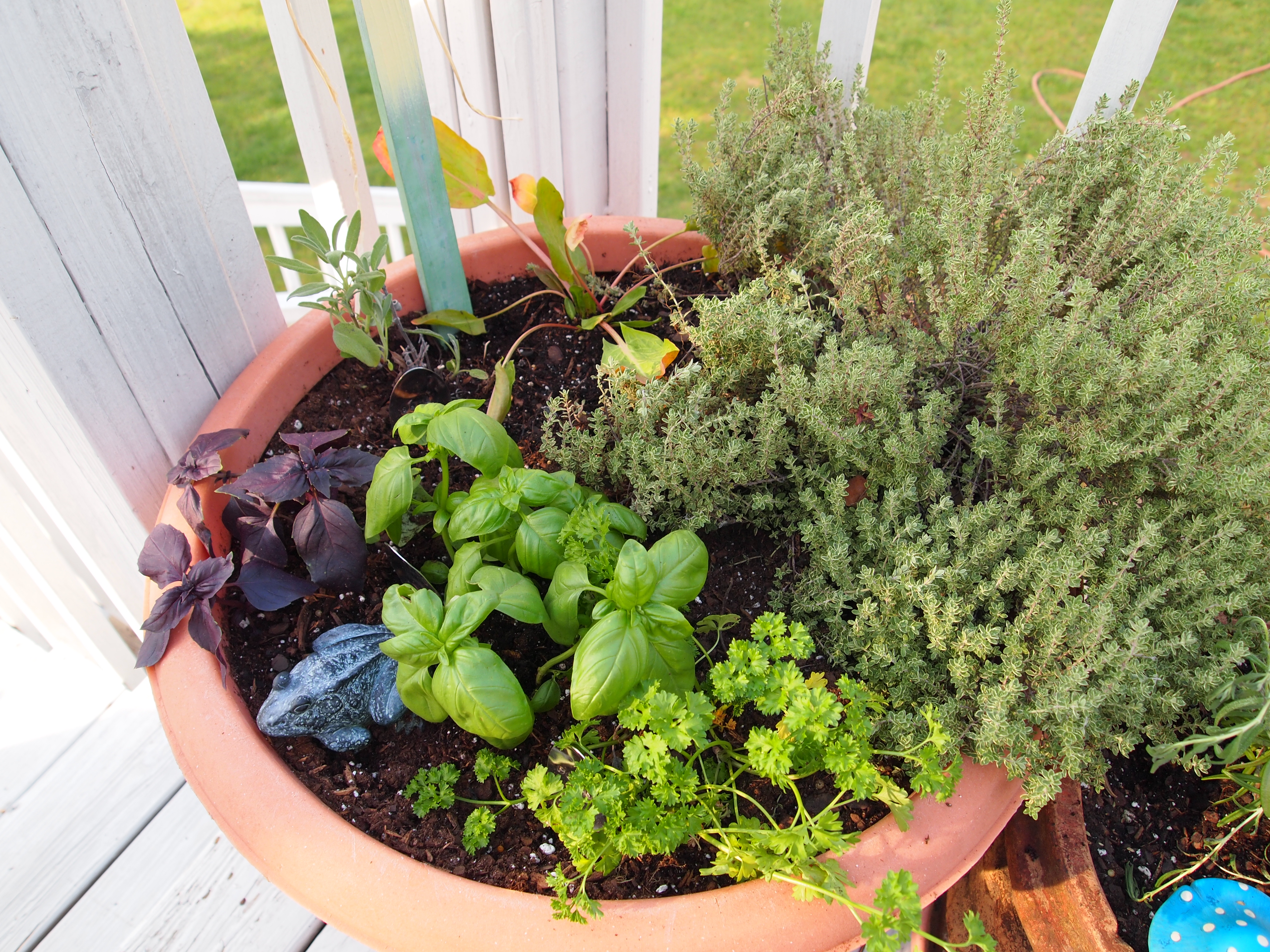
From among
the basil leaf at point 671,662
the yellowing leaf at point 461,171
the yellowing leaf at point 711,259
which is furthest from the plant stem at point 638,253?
the basil leaf at point 671,662

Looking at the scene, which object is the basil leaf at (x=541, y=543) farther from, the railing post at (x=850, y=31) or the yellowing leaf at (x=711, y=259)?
the railing post at (x=850, y=31)

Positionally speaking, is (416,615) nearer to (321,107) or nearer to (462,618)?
(462,618)

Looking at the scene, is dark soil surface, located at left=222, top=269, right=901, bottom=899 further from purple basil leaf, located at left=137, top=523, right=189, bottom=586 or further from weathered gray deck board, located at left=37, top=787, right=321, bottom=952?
weathered gray deck board, located at left=37, top=787, right=321, bottom=952

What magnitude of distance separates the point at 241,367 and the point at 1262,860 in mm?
1627

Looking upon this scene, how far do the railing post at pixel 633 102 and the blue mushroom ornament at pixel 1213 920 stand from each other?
5.59ft

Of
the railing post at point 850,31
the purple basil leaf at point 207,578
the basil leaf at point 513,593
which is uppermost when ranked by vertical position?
the railing post at point 850,31

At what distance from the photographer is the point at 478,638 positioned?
109cm

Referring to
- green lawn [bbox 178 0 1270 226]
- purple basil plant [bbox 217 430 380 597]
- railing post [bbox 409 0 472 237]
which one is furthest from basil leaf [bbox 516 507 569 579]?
green lawn [bbox 178 0 1270 226]

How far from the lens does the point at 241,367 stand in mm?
1330

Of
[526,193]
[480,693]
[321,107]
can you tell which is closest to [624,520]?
[480,693]

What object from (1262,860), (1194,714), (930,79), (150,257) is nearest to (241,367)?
(150,257)

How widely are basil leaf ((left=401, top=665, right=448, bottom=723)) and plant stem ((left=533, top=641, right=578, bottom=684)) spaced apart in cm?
13

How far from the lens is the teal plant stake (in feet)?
3.65

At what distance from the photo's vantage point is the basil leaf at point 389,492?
0.96 meters
